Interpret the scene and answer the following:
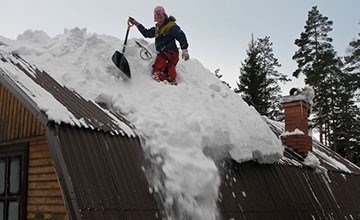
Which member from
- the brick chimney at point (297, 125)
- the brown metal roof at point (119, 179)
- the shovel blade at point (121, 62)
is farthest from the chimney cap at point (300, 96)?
the shovel blade at point (121, 62)

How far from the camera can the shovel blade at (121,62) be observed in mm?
7695

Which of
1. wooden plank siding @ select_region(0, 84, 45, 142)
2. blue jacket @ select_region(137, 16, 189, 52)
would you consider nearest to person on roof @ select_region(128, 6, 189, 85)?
blue jacket @ select_region(137, 16, 189, 52)

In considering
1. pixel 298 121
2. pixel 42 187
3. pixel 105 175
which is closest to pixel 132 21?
pixel 42 187

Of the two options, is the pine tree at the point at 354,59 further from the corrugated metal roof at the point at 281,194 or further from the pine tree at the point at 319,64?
the corrugated metal roof at the point at 281,194

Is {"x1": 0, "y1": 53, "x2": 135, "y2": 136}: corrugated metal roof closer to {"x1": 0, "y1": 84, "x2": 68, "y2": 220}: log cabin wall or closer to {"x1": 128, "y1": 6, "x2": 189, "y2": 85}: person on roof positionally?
{"x1": 0, "y1": 84, "x2": 68, "y2": 220}: log cabin wall

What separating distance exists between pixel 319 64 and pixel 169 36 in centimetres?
A: 2505

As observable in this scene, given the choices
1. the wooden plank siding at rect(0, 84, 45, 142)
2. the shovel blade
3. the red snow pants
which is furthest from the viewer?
the red snow pants

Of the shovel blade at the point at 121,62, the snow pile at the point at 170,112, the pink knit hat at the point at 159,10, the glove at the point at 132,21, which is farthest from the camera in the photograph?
the glove at the point at 132,21

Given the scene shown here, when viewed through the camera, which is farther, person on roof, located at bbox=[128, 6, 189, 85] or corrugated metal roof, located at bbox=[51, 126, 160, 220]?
person on roof, located at bbox=[128, 6, 189, 85]

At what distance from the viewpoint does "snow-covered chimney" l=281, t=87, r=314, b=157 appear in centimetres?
1106

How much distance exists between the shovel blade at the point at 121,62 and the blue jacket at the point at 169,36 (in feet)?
2.97

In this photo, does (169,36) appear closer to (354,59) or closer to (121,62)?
(121,62)

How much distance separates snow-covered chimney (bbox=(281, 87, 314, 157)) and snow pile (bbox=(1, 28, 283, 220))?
2.61m

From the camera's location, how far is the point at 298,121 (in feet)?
38.5
